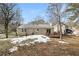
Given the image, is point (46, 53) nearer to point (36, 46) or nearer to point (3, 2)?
point (36, 46)

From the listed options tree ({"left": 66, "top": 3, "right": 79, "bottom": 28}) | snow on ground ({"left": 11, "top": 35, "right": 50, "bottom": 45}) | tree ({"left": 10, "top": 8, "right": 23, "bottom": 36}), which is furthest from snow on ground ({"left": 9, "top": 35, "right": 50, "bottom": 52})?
tree ({"left": 66, "top": 3, "right": 79, "bottom": 28})

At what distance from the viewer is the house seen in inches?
78.8

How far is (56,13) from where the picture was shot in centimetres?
203

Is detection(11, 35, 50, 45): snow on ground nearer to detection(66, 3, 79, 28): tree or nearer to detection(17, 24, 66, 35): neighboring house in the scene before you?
detection(17, 24, 66, 35): neighboring house

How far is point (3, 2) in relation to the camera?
2018 millimetres

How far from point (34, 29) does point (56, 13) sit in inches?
11.3

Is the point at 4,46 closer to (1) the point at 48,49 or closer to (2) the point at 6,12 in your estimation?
(2) the point at 6,12

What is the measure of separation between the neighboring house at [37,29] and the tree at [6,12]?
135 mm

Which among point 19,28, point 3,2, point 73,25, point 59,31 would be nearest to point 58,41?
point 59,31

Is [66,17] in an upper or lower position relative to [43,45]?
upper

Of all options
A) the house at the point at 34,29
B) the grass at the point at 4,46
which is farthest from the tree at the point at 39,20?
the grass at the point at 4,46

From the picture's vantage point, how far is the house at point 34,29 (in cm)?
200

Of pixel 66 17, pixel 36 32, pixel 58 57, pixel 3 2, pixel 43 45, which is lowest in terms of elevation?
pixel 58 57

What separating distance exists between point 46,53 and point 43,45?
9 cm
